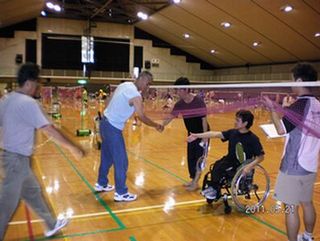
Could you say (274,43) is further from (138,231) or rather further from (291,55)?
(138,231)

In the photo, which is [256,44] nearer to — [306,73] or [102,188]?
[102,188]

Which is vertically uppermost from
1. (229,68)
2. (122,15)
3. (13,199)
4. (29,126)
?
(122,15)

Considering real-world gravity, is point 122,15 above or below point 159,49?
above

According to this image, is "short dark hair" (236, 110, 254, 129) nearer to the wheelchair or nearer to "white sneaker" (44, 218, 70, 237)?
the wheelchair

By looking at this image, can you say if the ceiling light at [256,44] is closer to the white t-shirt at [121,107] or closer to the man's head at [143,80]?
the man's head at [143,80]

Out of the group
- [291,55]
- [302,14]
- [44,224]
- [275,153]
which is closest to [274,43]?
[291,55]

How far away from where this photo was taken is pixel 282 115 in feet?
9.53

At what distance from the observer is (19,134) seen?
2.87 meters

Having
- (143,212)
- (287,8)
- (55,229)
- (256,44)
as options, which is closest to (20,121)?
(55,229)

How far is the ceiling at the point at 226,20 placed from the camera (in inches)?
784

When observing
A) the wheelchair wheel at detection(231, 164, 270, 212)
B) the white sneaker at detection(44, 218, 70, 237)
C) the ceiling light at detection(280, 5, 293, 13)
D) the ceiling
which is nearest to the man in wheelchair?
the wheelchair wheel at detection(231, 164, 270, 212)

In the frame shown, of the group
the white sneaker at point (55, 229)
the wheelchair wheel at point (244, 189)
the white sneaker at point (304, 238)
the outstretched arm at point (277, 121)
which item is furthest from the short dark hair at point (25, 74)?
the white sneaker at point (304, 238)

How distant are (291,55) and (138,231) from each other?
80.3 feet

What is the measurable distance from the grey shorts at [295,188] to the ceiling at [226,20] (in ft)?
54.4
